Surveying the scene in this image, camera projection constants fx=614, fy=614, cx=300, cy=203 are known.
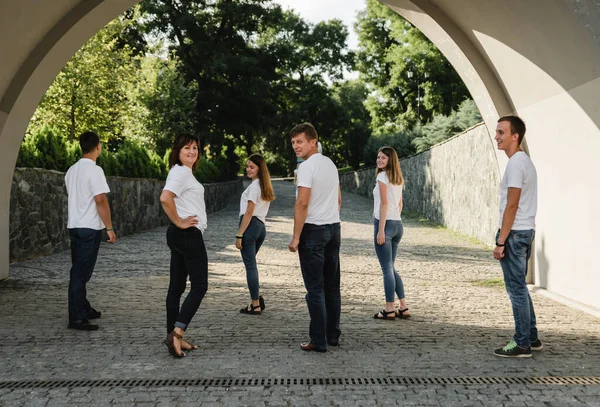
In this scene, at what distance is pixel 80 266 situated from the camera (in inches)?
237

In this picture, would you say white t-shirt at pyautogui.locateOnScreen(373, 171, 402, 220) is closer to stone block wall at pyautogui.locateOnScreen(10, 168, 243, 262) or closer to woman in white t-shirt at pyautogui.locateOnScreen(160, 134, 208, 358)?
woman in white t-shirt at pyautogui.locateOnScreen(160, 134, 208, 358)

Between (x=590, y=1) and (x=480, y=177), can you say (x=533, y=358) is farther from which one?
(x=480, y=177)

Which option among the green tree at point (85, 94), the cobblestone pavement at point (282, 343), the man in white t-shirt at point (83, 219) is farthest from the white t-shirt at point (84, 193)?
the green tree at point (85, 94)

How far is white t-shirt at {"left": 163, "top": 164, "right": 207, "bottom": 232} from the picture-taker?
491 cm

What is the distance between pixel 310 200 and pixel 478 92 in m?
4.59

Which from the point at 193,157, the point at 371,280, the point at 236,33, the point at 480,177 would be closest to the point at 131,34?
the point at 236,33

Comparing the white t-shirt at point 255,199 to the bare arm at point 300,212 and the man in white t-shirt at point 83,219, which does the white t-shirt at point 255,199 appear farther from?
the bare arm at point 300,212

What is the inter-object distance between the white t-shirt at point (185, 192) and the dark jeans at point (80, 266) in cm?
151

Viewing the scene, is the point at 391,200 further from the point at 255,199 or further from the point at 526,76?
the point at 526,76

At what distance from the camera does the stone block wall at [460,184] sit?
14727 mm

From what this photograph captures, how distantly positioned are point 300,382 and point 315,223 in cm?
139

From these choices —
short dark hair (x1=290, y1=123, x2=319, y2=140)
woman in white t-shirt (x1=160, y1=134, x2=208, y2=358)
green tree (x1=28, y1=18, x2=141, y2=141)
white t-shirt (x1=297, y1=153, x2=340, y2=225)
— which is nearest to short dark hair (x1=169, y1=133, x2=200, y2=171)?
woman in white t-shirt (x1=160, y1=134, x2=208, y2=358)

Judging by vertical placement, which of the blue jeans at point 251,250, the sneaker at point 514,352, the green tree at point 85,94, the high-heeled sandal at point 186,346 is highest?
the green tree at point 85,94

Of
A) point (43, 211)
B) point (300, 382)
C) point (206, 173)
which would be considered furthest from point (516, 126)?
point (206, 173)
